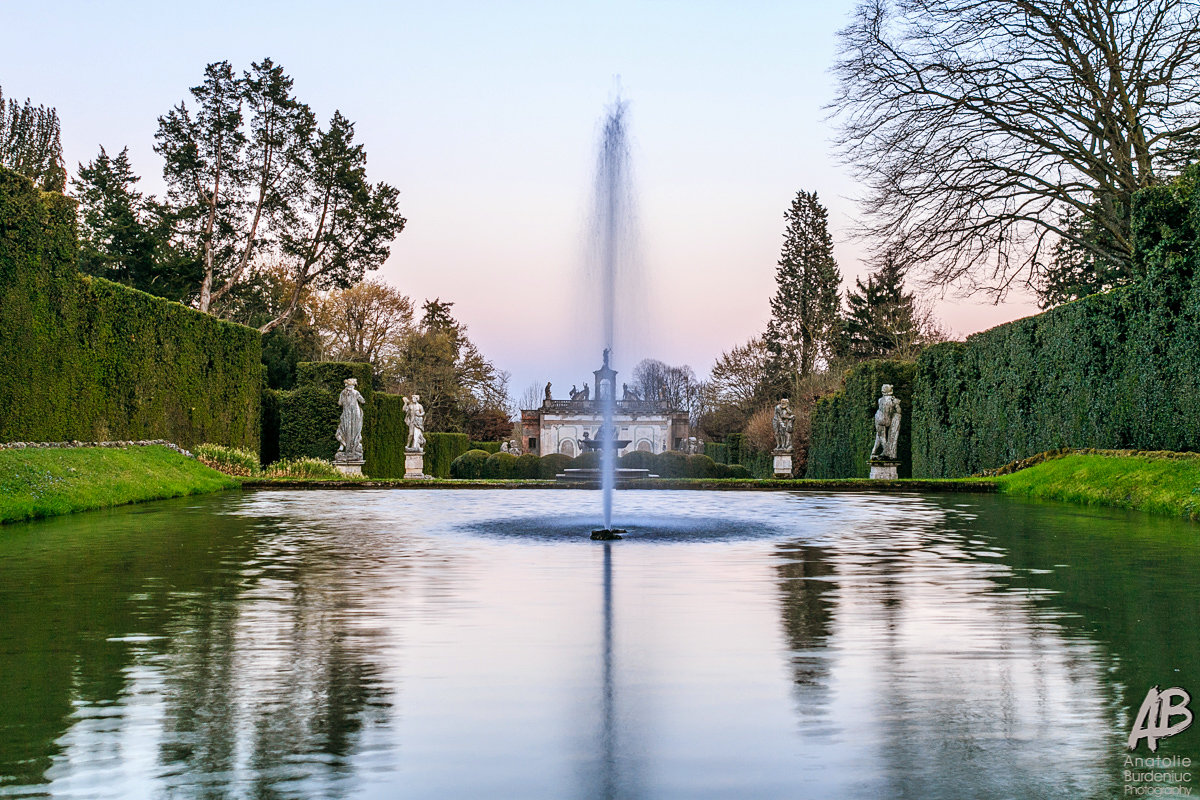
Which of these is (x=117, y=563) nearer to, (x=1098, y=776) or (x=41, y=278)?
(x=1098, y=776)

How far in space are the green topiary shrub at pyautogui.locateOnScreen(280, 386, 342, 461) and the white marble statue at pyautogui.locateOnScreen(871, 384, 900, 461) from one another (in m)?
15.5

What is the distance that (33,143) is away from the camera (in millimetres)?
41062

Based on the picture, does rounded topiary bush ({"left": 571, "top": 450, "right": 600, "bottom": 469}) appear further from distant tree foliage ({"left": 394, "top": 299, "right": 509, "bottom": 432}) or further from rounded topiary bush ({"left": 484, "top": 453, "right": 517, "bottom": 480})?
distant tree foliage ({"left": 394, "top": 299, "right": 509, "bottom": 432})

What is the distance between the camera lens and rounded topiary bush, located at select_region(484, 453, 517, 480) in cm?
3562

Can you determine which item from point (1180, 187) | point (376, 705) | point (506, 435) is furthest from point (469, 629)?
point (506, 435)

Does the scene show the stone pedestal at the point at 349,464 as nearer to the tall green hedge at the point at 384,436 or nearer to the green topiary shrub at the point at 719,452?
the tall green hedge at the point at 384,436

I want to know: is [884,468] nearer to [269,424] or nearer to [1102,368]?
[1102,368]

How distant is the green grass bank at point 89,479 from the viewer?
13.3 meters

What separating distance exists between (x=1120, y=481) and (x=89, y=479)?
16.0 metres

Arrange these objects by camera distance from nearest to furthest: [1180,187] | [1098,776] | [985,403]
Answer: [1098,776] < [1180,187] < [985,403]

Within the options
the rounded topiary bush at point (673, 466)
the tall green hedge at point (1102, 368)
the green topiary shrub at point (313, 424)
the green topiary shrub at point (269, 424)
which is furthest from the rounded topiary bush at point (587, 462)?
the tall green hedge at point (1102, 368)

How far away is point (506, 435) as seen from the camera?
7381 centimetres

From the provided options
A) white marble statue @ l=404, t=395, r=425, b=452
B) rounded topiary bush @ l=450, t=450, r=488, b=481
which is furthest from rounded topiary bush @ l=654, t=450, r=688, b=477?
white marble statue @ l=404, t=395, r=425, b=452

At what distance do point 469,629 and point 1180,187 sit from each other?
15843 millimetres
